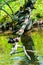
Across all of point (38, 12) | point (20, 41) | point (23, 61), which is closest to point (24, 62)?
point (23, 61)

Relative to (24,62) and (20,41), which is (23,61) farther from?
(20,41)

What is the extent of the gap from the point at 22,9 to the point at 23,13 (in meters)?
0.63

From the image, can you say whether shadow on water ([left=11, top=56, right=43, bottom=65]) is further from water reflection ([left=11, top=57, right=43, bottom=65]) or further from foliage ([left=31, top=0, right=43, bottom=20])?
foliage ([left=31, top=0, right=43, bottom=20])

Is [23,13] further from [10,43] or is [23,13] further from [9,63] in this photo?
[9,63]

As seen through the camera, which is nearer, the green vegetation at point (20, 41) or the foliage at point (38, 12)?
the green vegetation at point (20, 41)

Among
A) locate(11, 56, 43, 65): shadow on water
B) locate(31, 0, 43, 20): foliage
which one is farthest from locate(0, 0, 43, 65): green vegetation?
locate(11, 56, 43, 65): shadow on water

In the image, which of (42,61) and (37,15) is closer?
(42,61)

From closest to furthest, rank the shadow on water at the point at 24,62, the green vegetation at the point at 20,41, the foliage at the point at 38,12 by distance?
the shadow on water at the point at 24,62
the green vegetation at the point at 20,41
the foliage at the point at 38,12

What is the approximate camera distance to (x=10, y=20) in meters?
18.5

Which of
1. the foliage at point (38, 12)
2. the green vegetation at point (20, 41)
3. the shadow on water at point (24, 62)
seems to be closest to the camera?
the shadow on water at point (24, 62)

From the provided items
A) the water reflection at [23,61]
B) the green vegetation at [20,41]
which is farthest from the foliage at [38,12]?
the water reflection at [23,61]

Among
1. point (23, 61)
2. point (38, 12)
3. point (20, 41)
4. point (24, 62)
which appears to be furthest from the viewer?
point (38, 12)

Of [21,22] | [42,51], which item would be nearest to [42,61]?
[42,51]

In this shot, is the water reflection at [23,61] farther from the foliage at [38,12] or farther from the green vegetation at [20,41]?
the foliage at [38,12]
